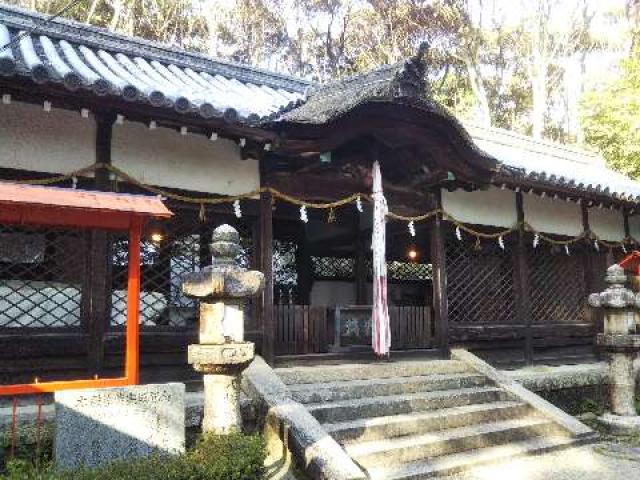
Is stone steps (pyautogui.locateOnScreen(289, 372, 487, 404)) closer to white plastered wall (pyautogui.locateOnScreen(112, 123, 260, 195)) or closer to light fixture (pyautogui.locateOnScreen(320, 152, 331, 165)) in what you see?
white plastered wall (pyautogui.locateOnScreen(112, 123, 260, 195))

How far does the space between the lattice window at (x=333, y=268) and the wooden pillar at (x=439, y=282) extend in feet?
12.9

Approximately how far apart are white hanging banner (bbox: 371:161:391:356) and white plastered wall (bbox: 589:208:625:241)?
7395mm

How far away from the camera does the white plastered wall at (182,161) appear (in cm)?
834

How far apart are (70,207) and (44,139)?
9.42 ft

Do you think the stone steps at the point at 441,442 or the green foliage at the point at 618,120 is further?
the green foliage at the point at 618,120

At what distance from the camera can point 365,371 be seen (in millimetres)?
9391

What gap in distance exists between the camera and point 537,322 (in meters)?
12.8

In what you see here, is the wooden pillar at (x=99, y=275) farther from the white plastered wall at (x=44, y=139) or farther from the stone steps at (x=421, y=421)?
the stone steps at (x=421, y=421)

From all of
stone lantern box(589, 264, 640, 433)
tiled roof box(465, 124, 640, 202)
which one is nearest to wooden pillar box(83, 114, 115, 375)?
stone lantern box(589, 264, 640, 433)

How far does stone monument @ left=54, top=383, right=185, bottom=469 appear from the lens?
16.7 ft

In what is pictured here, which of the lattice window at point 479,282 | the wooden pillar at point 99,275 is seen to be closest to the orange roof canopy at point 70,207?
the wooden pillar at point 99,275

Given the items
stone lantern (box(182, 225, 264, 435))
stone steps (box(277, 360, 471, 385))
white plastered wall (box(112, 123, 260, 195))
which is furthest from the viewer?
stone steps (box(277, 360, 471, 385))

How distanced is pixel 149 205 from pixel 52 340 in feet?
9.30

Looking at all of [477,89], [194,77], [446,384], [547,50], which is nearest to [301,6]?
[477,89]
